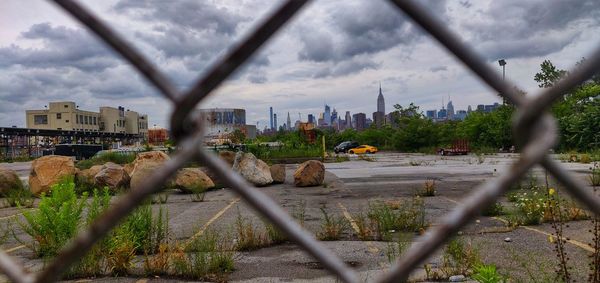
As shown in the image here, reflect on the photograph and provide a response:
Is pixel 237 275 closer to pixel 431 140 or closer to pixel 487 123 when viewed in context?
pixel 487 123

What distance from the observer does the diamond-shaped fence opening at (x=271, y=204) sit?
0.68 meters

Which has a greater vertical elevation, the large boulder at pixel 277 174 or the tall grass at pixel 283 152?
the tall grass at pixel 283 152

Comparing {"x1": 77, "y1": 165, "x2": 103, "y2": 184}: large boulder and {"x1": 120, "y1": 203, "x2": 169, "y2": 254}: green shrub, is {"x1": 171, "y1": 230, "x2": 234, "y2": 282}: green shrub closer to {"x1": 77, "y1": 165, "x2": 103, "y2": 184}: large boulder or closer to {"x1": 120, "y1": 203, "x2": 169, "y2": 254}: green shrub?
{"x1": 120, "y1": 203, "x2": 169, "y2": 254}: green shrub

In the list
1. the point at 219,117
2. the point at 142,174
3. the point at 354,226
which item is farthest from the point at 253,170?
the point at 219,117

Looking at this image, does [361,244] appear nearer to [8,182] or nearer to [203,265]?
[203,265]

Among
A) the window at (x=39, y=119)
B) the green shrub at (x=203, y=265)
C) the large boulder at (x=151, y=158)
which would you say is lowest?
the green shrub at (x=203, y=265)

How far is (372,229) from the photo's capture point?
24.5ft

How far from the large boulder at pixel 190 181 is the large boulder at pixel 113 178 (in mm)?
1973

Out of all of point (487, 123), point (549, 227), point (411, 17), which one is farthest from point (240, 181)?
point (487, 123)

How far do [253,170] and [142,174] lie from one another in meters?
3.58

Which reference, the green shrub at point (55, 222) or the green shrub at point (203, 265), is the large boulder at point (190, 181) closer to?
the green shrub at point (55, 222)

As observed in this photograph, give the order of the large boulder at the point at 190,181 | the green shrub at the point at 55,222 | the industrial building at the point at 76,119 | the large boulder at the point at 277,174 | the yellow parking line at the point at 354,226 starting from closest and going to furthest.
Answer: the green shrub at the point at 55,222, the yellow parking line at the point at 354,226, the large boulder at the point at 190,181, the large boulder at the point at 277,174, the industrial building at the point at 76,119

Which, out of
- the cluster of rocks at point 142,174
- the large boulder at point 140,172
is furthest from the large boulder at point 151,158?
the large boulder at point 140,172

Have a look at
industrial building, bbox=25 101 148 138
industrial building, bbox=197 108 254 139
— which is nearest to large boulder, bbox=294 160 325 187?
industrial building, bbox=197 108 254 139
